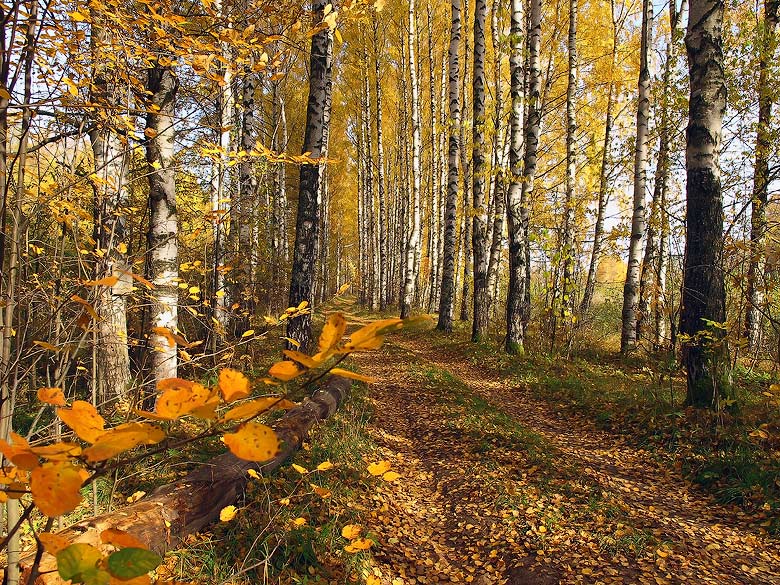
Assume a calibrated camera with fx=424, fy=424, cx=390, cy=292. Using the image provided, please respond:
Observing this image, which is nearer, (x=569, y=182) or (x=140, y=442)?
(x=140, y=442)

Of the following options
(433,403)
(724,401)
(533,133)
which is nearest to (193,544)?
(433,403)

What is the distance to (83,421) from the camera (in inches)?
28.7

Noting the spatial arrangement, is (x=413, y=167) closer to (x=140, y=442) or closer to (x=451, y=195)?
(x=451, y=195)

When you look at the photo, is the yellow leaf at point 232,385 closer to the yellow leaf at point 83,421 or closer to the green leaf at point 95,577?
the yellow leaf at point 83,421

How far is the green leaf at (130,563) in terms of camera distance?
0.63 metres

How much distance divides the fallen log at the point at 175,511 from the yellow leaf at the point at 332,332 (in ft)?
5.15

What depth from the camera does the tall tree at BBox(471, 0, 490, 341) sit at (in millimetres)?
10336

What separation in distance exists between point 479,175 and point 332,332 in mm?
10558

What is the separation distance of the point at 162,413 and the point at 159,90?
17.2ft

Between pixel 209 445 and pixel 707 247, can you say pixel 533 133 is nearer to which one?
pixel 707 247

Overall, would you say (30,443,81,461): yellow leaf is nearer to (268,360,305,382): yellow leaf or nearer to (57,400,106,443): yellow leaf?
(57,400,106,443): yellow leaf

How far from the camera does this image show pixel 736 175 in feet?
31.9

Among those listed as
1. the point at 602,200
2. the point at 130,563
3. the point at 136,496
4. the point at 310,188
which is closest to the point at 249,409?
the point at 130,563

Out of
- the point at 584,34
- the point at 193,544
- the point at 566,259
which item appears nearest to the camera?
the point at 193,544
